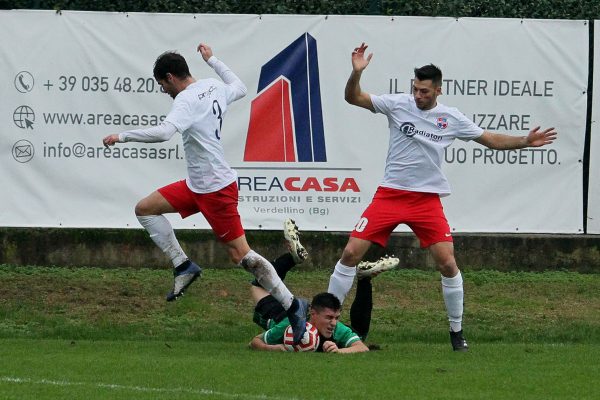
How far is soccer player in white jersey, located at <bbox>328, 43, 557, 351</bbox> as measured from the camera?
10.8 m

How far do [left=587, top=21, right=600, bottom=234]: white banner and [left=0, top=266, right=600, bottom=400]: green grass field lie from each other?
0.60 m

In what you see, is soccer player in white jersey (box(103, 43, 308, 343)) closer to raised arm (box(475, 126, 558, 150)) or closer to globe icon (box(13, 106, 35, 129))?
raised arm (box(475, 126, 558, 150))

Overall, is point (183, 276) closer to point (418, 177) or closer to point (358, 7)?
point (418, 177)

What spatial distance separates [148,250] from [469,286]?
337 cm

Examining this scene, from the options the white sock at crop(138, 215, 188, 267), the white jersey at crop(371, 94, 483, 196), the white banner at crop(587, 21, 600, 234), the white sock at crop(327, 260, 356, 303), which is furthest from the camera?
the white banner at crop(587, 21, 600, 234)

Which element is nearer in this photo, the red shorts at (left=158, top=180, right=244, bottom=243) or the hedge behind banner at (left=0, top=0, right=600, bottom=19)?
the red shorts at (left=158, top=180, right=244, bottom=243)

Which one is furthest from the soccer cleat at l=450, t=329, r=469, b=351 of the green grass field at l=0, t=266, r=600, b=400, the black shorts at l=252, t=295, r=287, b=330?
the black shorts at l=252, t=295, r=287, b=330

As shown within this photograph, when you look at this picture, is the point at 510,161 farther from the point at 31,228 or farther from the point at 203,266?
the point at 31,228

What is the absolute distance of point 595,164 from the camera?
1459cm

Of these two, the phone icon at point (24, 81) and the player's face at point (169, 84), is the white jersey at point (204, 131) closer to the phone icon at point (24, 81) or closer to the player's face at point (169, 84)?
the player's face at point (169, 84)

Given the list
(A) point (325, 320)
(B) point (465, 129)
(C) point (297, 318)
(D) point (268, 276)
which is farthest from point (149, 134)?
(B) point (465, 129)

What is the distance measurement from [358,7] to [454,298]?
475 cm

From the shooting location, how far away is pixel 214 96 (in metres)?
10.7

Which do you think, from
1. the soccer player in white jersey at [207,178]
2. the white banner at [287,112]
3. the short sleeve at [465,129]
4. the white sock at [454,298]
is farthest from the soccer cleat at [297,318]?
the white banner at [287,112]
